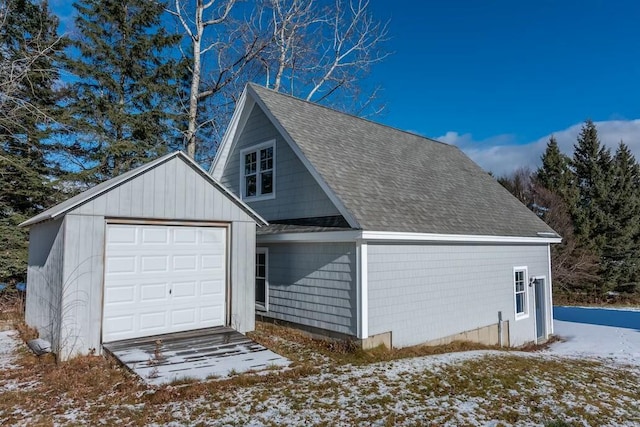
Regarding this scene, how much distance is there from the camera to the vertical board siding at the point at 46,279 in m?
7.55

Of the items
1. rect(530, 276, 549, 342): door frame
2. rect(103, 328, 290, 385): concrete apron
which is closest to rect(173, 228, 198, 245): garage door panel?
rect(103, 328, 290, 385): concrete apron

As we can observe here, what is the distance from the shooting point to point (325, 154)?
1064 centimetres

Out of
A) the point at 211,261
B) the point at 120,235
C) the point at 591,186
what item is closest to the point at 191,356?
the point at 211,261

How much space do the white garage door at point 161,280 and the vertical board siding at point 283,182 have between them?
2.22 meters

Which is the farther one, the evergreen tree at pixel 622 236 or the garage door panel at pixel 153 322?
the evergreen tree at pixel 622 236

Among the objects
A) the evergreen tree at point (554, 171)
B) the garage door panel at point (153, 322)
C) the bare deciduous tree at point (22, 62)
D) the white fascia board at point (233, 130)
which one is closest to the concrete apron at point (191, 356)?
the garage door panel at point (153, 322)

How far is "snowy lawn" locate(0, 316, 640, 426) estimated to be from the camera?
506 centimetres

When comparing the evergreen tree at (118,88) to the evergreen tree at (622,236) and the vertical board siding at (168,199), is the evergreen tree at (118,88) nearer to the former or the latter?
the vertical board siding at (168,199)

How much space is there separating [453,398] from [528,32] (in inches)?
665

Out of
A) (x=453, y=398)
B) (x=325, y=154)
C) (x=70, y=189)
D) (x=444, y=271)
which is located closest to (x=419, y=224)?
(x=444, y=271)

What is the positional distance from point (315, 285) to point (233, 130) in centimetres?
590

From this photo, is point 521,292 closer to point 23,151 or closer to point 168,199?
point 168,199

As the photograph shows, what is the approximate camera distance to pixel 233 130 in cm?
1289

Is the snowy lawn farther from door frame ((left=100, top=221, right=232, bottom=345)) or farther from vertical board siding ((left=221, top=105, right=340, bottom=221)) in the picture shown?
vertical board siding ((left=221, top=105, right=340, bottom=221))
